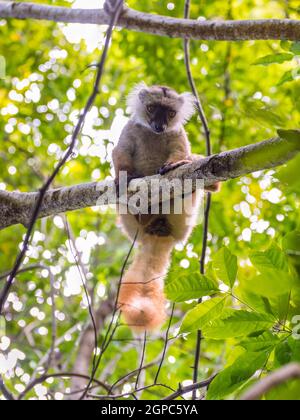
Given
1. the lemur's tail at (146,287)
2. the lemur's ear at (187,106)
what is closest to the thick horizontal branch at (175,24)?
the lemur's tail at (146,287)

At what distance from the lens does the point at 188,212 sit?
6.03 meters

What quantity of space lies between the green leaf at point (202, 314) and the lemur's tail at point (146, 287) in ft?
4.60

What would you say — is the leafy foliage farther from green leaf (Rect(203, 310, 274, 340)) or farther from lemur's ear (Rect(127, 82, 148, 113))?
green leaf (Rect(203, 310, 274, 340))

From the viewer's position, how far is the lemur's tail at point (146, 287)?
5.00 m

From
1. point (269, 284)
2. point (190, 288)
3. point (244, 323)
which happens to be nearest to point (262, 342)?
point (244, 323)

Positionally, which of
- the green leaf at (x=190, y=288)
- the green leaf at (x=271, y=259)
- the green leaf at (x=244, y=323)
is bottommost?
the green leaf at (x=244, y=323)

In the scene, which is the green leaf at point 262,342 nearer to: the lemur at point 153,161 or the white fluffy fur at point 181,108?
the lemur at point 153,161

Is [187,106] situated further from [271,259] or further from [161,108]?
[271,259]

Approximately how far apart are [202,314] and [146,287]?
2.82 m

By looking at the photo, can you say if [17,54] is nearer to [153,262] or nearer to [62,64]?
[62,64]

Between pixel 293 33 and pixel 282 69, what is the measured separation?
4.34 metres

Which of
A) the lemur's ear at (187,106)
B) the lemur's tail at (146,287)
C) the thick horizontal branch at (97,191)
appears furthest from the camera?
the lemur's ear at (187,106)
